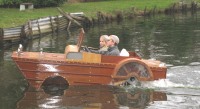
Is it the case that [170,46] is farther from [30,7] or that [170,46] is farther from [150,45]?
[30,7]

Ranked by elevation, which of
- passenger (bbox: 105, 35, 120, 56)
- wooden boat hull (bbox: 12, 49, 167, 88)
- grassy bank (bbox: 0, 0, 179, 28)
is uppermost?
passenger (bbox: 105, 35, 120, 56)

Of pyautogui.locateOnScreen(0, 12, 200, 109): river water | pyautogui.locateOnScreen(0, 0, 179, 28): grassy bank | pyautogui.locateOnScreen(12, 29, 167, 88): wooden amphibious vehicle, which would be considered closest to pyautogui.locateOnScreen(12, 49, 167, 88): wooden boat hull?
pyautogui.locateOnScreen(12, 29, 167, 88): wooden amphibious vehicle

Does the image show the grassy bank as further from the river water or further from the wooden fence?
the river water

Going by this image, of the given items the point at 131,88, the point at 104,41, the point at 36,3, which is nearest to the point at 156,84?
the point at 131,88

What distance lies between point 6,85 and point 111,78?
12.7 feet

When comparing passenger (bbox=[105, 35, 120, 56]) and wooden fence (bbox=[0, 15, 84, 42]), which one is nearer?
passenger (bbox=[105, 35, 120, 56])

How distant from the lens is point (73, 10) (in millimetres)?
39969

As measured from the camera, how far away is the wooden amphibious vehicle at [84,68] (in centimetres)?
1534

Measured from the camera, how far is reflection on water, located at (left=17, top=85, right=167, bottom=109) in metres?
13.8

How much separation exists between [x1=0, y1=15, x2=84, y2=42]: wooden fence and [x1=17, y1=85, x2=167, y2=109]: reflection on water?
11645 millimetres

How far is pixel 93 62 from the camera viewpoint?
15391 millimetres

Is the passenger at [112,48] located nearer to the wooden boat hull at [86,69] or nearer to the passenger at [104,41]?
the passenger at [104,41]

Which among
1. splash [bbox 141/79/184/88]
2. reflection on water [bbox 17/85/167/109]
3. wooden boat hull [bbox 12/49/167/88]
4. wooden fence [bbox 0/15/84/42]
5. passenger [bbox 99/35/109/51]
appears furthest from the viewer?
wooden fence [bbox 0/15/84/42]

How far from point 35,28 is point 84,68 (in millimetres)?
15772
